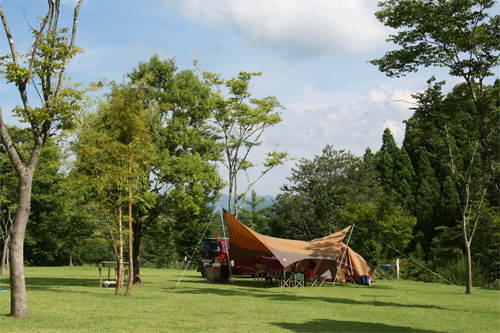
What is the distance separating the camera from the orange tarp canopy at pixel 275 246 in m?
16.4

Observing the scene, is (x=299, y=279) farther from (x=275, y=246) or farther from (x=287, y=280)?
(x=275, y=246)

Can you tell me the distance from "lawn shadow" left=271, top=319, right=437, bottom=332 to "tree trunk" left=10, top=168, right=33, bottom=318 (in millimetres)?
4133

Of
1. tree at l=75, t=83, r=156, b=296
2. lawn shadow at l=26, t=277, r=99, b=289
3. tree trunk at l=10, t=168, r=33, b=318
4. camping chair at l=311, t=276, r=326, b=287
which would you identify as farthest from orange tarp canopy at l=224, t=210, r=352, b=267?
tree trunk at l=10, t=168, r=33, b=318

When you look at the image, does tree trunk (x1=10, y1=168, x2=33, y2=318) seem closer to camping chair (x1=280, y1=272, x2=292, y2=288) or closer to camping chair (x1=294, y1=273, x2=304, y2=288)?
camping chair (x1=280, y1=272, x2=292, y2=288)

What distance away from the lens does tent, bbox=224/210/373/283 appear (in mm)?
16734

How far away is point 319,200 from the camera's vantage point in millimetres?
32688

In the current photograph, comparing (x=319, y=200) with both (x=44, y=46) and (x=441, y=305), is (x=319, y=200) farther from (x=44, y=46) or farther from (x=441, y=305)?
(x=44, y=46)

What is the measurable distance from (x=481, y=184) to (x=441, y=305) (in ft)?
17.4

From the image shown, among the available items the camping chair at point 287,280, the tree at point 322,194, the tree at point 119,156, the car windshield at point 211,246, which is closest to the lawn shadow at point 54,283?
the tree at point 119,156

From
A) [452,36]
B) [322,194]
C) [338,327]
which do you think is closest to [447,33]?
[452,36]

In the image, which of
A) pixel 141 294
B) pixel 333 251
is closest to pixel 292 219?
pixel 333 251

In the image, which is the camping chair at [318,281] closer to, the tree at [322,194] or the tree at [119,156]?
the tree at [119,156]

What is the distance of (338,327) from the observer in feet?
26.1

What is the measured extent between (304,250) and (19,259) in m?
11.2
